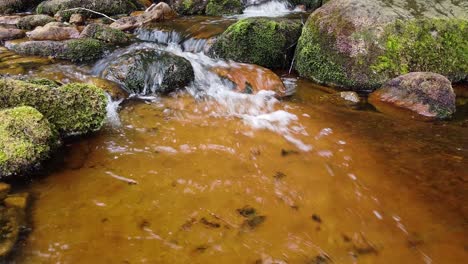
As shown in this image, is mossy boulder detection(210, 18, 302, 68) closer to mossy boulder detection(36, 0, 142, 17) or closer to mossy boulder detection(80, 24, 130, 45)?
mossy boulder detection(80, 24, 130, 45)

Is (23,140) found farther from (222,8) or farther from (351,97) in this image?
(222,8)

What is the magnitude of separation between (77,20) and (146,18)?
1841 mm

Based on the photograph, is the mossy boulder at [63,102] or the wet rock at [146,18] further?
the wet rock at [146,18]

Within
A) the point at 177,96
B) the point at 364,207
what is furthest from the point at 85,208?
the point at 177,96

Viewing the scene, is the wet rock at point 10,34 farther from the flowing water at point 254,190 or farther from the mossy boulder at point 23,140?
the mossy boulder at point 23,140

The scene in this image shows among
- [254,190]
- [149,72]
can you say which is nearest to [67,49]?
[149,72]

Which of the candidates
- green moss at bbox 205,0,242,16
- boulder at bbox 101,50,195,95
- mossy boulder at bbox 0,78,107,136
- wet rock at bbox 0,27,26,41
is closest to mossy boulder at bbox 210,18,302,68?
boulder at bbox 101,50,195,95

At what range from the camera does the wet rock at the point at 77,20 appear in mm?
10000

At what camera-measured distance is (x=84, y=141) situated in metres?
4.41

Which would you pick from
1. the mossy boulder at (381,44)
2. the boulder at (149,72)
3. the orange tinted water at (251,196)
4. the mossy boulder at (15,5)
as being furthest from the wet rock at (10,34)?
the mossy boulder at (381,44)

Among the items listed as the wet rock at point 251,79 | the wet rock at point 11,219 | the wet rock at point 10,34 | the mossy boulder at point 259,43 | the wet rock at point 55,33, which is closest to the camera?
the wet rock at point 11,219

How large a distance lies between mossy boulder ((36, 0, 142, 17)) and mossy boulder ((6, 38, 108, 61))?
11.1 feet

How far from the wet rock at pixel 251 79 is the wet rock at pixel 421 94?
1570 mm

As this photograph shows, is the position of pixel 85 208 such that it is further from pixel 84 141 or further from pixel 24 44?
pixel 24 44
